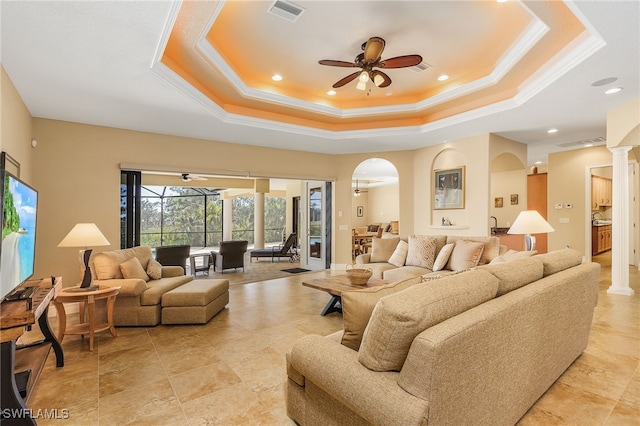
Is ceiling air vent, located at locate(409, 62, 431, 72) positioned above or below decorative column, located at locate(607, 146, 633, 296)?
above

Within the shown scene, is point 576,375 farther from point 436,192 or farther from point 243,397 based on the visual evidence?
point 436,192

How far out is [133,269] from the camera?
3.85 meters

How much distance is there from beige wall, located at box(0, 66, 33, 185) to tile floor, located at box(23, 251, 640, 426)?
2080 millimetres

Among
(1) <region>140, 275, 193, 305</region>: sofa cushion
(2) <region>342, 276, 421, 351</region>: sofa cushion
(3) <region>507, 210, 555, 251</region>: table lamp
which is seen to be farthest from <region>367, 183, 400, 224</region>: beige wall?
(2) <region>342, 276, 421, 351</region>: sofa cushion

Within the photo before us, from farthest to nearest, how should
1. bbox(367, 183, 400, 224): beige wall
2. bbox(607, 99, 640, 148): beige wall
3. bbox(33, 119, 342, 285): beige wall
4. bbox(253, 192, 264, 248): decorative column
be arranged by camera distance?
1. bbox(367, 183, 400, 224): beige wall
2. bbox(253, 192, 264, 248): decorative column
3. bbox(33, 119, 342, 285): beige wall
4. bbox(607, 99, 640, 148): beige wall

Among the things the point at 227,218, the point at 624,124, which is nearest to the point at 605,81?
the point at 624,124

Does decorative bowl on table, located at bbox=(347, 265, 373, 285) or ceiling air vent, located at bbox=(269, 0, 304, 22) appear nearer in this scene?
ceiling air vent, located at bbox=(269, 0, 304, 22)

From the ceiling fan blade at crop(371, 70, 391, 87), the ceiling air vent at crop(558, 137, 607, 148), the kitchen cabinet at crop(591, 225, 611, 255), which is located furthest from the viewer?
the kitchen cabinet at crop(591, 225, 611, 255)

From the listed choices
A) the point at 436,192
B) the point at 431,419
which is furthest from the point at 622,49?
the point at 436,192

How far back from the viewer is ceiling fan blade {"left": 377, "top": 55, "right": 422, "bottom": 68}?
3127 millimetres

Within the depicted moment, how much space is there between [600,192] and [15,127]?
12.1 meters

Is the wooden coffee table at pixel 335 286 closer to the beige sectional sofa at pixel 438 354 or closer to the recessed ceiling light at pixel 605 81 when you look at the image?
the beige sectional sofa at pixel 438 354

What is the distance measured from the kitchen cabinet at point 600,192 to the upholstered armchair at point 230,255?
8835 mm

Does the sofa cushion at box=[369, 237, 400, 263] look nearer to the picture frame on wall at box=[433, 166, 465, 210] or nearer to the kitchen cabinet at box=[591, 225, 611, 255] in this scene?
the picture frame on wall at box=[433, 166, 465, 210]
